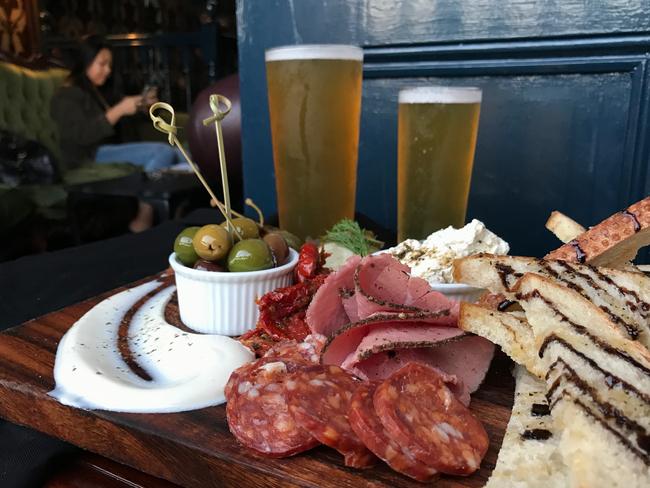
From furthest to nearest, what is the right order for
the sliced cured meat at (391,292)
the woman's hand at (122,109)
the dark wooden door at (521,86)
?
the woman's hand at (122,109), the dark wooden door at (521,86), the sliced cured meat at (391,292)

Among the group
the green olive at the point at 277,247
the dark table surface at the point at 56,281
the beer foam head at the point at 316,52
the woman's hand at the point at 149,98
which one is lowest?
the dark table surface at the point at 56,281

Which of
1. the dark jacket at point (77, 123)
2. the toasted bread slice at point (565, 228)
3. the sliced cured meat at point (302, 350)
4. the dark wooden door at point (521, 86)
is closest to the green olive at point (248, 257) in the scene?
the sliced cured meat at point (302, 350)

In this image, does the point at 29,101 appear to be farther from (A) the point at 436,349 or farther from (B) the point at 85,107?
(A) the point at 436,349

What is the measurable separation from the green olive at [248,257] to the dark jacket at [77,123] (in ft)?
16.2

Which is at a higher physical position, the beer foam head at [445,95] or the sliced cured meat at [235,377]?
the beer foam head at [445,95]

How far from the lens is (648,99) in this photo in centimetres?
194

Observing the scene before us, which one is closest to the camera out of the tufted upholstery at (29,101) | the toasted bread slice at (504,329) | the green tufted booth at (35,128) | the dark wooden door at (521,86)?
the toasted bread slice at (504,329)

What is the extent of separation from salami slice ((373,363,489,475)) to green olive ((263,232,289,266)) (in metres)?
0.62

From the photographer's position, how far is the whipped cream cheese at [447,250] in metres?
1.33

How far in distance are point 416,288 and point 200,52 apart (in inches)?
334

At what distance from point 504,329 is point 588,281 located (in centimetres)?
21

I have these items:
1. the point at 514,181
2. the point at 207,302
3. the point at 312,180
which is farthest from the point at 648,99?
the point at 207,302

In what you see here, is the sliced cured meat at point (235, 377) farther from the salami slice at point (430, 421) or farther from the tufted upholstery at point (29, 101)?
the tufted upholstery at point (29, 101)

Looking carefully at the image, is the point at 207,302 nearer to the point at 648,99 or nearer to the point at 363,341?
the point at 363,341
